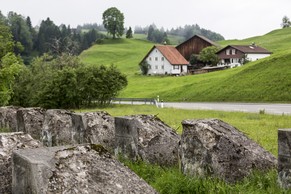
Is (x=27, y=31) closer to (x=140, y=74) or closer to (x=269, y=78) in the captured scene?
(x=140, y=74)

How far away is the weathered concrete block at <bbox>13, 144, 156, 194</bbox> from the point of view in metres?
4.23

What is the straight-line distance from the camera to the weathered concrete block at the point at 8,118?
13.3 m

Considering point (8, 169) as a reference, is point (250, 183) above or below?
below

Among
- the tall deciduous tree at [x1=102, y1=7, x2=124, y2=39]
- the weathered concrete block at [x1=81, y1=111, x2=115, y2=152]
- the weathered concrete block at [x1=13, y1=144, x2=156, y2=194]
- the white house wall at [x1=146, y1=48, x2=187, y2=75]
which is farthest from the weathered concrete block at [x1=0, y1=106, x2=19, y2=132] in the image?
the tall deciduous tree at [x1=102, y1=7, x2=124, y2=39]

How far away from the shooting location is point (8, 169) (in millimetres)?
5793

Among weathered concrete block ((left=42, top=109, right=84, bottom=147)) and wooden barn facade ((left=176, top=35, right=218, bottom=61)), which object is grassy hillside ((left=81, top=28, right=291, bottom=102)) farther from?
weathered concrete block ((left=42, top=109, right=84, bottom=147))

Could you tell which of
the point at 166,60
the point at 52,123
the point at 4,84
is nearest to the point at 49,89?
the point at 4,84

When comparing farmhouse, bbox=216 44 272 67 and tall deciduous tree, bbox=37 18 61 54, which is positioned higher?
tall deciduous tree, bbox=37 18 61 54

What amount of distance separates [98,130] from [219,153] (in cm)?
368

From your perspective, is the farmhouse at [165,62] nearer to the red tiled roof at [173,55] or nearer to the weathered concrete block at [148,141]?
the red tiled roof at [173,55]

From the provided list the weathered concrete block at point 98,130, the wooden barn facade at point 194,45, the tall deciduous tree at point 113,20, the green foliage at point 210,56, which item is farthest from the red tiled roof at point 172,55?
the weathered concrete block at point 98,130

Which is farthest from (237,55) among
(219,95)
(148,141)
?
(148,141)

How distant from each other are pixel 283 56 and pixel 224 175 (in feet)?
162

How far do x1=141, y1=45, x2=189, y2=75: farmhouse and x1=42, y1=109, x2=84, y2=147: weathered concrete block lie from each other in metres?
76.4
